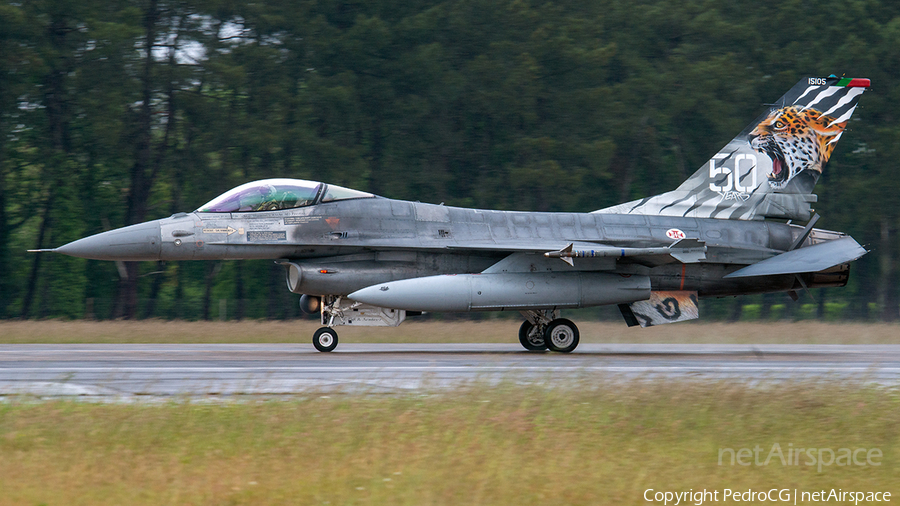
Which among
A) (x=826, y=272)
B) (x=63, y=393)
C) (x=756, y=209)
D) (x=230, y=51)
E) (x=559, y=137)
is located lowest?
(x=63, y=393)

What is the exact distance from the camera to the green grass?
15.5ft

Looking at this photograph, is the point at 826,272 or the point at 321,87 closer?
the point at 826,272

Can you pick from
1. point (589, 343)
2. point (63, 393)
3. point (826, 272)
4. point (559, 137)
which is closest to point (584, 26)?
point (559, 137)

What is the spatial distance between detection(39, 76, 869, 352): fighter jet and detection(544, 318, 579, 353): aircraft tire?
2cm

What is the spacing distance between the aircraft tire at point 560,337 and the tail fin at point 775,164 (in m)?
2.66

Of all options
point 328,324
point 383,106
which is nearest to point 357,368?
point 328,324

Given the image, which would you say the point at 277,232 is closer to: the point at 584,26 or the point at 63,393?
the point at 63,393

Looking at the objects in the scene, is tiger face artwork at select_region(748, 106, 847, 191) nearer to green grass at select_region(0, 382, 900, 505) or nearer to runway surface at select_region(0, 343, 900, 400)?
runway surface at select_region(0, 343, 900, 400)

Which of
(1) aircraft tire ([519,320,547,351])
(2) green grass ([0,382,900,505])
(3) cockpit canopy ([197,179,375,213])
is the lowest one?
(2) green grass ([0,382,900,505])

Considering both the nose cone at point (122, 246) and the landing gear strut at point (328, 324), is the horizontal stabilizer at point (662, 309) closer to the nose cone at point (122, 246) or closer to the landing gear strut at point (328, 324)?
the landing gear strut at point (328, 324)

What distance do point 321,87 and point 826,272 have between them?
1682cm

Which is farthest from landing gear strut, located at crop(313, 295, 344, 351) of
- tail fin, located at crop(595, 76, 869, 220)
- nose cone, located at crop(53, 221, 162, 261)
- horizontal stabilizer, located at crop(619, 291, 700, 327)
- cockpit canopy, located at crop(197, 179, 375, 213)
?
tail fin, located at crop(595, 76, 869, 220)

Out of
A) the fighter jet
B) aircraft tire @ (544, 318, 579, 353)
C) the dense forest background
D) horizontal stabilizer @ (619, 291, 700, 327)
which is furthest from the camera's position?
the dense forest background

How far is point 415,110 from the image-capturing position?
28.2 metres
